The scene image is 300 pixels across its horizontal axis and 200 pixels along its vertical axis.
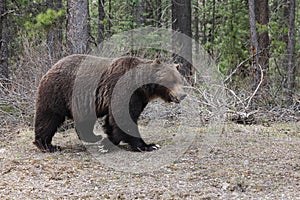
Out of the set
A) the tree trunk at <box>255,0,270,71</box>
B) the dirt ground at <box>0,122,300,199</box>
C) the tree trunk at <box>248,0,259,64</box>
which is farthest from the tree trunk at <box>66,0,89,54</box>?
the tree trunk at <box>255,0,270,71</box>

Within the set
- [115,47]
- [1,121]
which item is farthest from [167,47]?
[1,121]

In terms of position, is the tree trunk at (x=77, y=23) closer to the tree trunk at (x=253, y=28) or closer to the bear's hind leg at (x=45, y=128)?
the bear's hind leg at (x=45, y=128)

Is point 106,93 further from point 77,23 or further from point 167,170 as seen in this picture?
point 77,23

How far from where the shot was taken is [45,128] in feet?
22.1

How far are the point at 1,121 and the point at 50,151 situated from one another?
119 inches

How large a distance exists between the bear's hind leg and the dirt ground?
14 centimetres

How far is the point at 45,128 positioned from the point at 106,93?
1086 mm

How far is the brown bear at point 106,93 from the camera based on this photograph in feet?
21.2

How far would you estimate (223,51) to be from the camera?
1628cm

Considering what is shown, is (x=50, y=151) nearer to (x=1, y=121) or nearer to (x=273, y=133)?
(x=1, y=121)

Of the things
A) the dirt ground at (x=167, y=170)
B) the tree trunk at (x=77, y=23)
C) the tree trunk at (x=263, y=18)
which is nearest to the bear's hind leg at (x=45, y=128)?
the dirt ground at (x=167, y=170)

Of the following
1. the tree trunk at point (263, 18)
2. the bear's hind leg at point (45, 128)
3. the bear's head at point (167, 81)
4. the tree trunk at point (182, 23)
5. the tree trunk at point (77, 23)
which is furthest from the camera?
the tree trunk at point (182, 23)

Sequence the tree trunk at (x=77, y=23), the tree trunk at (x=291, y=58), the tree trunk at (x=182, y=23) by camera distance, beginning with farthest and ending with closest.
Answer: the tree trunk at (x=182, y=23) → the tree trunk at (x=291, y=58) → the tree trunk at (x=77, y=23)

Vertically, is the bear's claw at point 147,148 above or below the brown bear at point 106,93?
below
